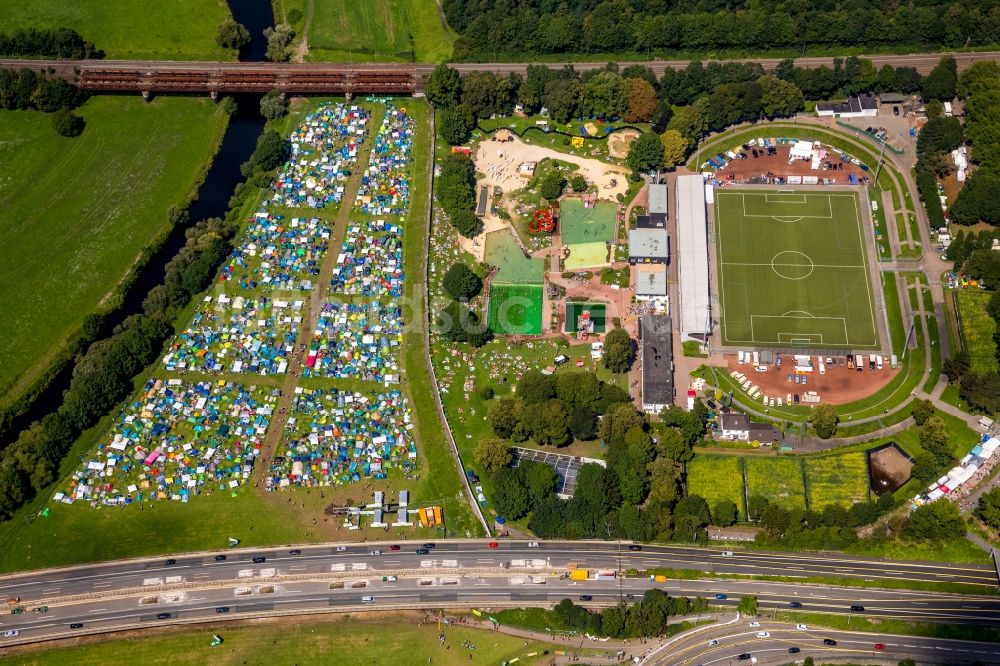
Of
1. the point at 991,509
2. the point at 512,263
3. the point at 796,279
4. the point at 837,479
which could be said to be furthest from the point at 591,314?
the point at 991,509

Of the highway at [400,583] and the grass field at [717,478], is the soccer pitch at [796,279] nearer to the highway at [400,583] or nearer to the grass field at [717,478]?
the grass field at [717,478]

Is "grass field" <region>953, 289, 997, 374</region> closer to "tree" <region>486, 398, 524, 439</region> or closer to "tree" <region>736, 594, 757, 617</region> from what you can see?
"tree" <region>736, 594, 757, 617</region>

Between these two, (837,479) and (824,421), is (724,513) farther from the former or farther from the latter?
(824,421)

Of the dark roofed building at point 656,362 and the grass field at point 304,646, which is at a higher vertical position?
the dark roofed building at point 656,362

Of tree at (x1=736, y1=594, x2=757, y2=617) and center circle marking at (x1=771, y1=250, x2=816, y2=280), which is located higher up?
center circle marking at (x1=771, y1=250, x2=816, y2=280)

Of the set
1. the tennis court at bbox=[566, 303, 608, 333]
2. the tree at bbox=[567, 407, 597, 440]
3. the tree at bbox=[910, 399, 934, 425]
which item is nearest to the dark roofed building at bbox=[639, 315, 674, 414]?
the tennis court at bbox=[566, 303, 608, 333]

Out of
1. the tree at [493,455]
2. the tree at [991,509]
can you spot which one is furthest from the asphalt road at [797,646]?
the tree at [493,455]

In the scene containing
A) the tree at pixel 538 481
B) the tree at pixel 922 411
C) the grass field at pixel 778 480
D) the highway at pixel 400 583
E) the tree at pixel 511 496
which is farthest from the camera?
the tree at pixel 922 411
